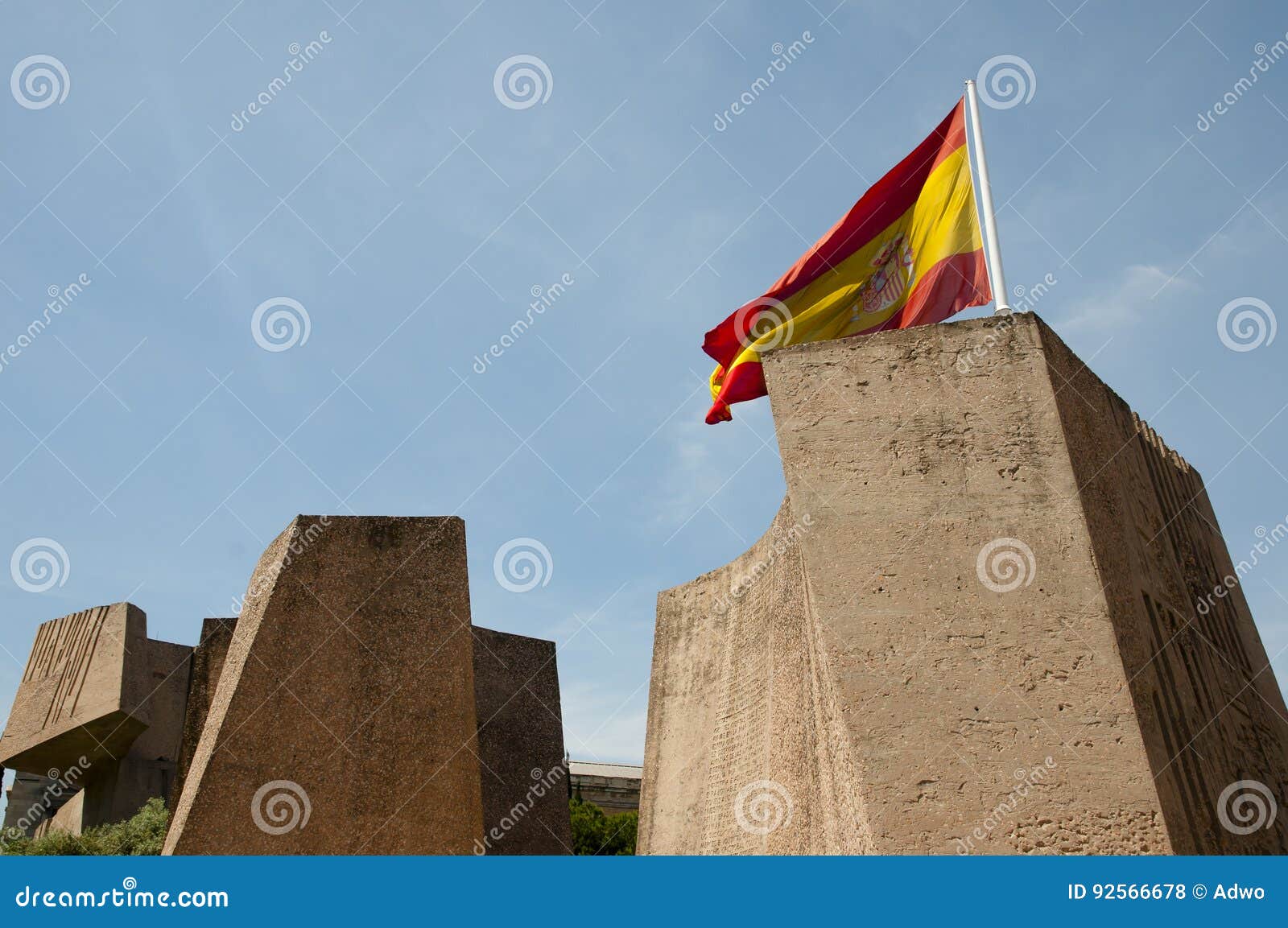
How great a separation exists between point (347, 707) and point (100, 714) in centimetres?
1140

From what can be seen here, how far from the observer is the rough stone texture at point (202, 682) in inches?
321

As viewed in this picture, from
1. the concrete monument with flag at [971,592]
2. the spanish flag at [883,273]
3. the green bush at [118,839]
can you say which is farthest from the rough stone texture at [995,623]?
the green bush at [118,839]

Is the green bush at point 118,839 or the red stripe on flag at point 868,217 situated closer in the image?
the red stripe on flag at point 868,217

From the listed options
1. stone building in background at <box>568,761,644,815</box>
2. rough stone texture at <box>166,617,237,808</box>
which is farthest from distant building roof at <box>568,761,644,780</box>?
rough stone texture at <box>166,617,237,808</box>

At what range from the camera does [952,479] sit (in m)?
6.39

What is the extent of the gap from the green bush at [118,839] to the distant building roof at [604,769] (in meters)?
11.0

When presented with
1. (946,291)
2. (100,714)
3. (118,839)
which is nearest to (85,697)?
(100,714)

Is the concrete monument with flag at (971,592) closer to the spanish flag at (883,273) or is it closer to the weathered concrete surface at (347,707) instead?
the spanish flag at (883,273)

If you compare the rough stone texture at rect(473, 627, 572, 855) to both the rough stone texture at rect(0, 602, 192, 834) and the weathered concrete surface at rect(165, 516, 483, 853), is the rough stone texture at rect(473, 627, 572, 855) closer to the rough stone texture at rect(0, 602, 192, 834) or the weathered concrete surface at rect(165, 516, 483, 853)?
the weathered concrete surface at rect(165, 516, 483, 853)

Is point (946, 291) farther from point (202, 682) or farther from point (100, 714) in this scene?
point (100, 714)

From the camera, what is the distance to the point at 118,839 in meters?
15.1

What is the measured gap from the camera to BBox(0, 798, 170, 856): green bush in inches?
581

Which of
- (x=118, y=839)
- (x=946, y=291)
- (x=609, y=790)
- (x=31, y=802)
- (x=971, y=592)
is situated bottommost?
(x=971, y=592)

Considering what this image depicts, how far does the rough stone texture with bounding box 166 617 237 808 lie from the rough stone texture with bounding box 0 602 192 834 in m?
8.31
